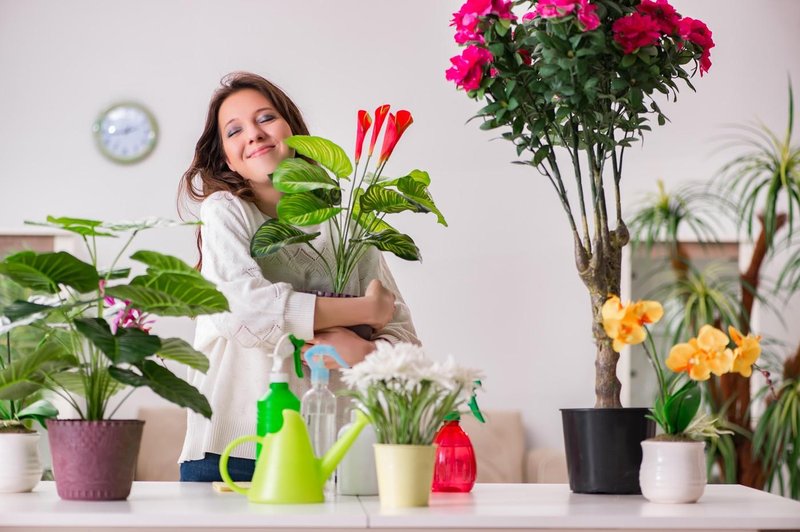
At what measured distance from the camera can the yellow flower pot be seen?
1.46 meters

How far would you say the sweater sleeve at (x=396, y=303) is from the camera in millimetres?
2068

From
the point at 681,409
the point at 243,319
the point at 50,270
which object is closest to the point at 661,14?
the point at 681,409

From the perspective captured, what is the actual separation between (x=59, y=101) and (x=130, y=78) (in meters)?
0.38

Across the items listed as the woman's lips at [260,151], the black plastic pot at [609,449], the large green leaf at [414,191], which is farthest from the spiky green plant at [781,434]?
the woman's lips at [260,151]

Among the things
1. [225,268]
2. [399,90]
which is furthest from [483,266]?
[225,268]

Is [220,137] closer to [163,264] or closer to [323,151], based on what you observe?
[323,151]

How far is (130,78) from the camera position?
17.0ft

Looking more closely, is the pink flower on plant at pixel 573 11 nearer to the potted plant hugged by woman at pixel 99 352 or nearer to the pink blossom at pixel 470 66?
the pink blossom at pixel 470 66

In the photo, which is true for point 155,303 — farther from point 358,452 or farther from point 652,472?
point 652,472

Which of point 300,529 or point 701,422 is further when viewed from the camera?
point 701,422

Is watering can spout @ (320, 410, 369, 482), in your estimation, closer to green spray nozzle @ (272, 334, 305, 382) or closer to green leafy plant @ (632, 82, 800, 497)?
green spray nozzle @ (272, 334, 305, 382)

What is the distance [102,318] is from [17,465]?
332 mm

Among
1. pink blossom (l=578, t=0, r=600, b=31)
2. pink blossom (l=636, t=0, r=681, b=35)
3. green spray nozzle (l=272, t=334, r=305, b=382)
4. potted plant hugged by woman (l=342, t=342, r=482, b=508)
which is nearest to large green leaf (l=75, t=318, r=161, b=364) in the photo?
green spray nozzle (l=272, t=334, r=305, b=382)

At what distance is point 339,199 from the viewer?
1.96 m
